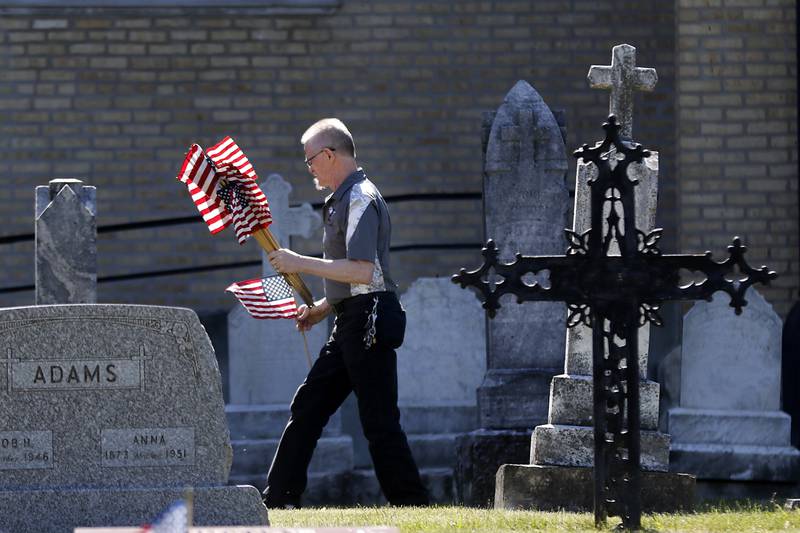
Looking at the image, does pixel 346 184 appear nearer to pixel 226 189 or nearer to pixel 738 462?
pixel 226 189

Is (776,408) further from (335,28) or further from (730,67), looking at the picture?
(335,28)

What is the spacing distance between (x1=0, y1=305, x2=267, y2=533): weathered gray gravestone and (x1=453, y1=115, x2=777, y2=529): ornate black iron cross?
40.8 inches

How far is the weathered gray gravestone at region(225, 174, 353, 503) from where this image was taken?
9.91 metres

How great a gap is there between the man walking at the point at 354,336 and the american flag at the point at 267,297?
2.10ft

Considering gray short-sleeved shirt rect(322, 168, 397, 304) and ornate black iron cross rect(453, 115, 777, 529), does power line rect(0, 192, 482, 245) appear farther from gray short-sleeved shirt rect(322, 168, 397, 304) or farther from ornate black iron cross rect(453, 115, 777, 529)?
ornate black iron cross rect(453, 115, 777, 529)

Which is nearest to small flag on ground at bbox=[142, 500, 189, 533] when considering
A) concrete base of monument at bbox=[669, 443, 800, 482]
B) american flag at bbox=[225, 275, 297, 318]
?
american flag at bbox=[225, 275, 297, 318]

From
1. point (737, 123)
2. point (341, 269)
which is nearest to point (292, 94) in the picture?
point (737, 123)

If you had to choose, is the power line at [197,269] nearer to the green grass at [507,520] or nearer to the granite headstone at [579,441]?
the granite headstone at [579,441]

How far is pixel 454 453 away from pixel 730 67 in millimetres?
3537

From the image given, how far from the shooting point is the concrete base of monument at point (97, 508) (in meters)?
5.78

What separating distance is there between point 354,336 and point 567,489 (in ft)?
3.81

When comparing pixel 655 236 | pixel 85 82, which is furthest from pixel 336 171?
pixel 85 82

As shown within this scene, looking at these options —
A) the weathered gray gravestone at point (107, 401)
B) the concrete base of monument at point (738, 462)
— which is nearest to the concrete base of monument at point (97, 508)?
the weathered gray gravestone at point (107, 401)

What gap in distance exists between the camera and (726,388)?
980 centimetres
